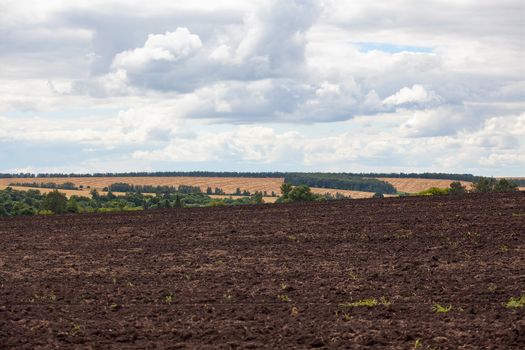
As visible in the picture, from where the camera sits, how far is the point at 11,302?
22.3 metres

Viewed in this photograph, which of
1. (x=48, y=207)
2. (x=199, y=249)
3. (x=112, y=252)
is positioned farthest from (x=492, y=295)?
(x=48, y=207)

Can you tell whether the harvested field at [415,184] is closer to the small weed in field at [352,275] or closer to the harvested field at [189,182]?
the harvested field at [189,182]

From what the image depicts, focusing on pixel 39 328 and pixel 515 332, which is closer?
pixel 515 332

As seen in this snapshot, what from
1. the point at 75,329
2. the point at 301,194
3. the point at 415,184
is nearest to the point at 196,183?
the point at 415,184

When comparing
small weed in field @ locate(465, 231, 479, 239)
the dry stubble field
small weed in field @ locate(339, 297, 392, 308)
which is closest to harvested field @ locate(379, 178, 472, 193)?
the dry stubble field

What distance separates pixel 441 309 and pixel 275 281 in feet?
21.8

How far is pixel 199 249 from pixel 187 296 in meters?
10.8

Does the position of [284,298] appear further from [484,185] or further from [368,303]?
[484,185]

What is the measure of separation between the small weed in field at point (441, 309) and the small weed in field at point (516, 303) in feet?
4.38

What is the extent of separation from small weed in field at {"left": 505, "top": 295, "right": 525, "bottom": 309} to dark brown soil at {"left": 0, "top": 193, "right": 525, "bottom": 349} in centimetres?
27

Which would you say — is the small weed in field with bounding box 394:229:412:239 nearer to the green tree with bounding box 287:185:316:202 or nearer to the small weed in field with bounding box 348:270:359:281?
the small weed in field with bounding box 348:270:359:281

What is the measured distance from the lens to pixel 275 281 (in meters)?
24.6

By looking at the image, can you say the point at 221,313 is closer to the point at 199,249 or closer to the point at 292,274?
the point at 292,274

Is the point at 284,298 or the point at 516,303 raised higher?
the point at 516,303
